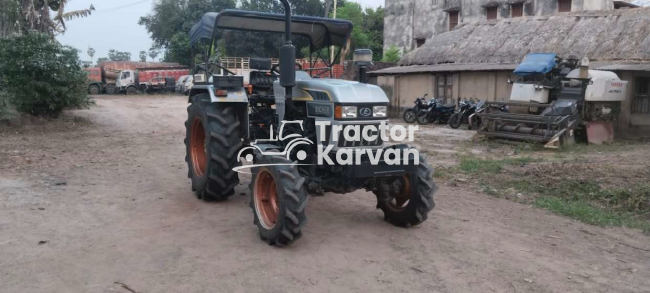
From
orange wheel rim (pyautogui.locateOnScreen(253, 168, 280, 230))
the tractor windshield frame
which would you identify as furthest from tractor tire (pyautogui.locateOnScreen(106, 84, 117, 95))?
orange wheel rim (pyautogui.locateOnScreen(253, 168, 280, 230))

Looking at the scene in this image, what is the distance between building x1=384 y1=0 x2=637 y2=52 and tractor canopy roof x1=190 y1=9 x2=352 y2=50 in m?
Answer: 23.1

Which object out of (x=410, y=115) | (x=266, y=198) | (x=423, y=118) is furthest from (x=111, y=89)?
(x=266, y=198)

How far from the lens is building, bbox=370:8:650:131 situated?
596 inches

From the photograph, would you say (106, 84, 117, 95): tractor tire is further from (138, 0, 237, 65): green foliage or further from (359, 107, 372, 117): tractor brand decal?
(359, 107, 372, 117): tractor brand decal

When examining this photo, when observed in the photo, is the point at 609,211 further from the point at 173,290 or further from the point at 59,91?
the point at 59,91

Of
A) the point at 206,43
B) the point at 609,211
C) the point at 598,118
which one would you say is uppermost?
the point at 206,43

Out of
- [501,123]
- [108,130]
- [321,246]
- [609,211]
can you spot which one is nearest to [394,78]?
[501,123]

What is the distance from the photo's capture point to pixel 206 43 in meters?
6.84

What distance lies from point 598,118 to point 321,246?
10.4 m

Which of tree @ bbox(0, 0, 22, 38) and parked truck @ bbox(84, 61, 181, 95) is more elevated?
tree @ bbox(0, 0, 22, 38)

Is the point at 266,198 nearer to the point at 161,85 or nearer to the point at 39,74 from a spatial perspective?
the point at 39,74

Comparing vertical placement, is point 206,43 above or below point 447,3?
below

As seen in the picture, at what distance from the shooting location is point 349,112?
5.18 m

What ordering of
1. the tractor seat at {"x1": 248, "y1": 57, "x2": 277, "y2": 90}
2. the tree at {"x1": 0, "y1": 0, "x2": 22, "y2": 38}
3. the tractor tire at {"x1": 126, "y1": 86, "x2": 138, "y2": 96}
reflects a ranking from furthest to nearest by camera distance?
1. the tractor tire at {"x1": 126, "y1": 86, "x2": 138, "y2": 96}
2. the tree at {"x1": 0, "y1": 0, "x2": 22, "y2": 38}
3. the tractor seat at {"x1": 248, "y1": 57, "x2": 277, "y2": 90}
